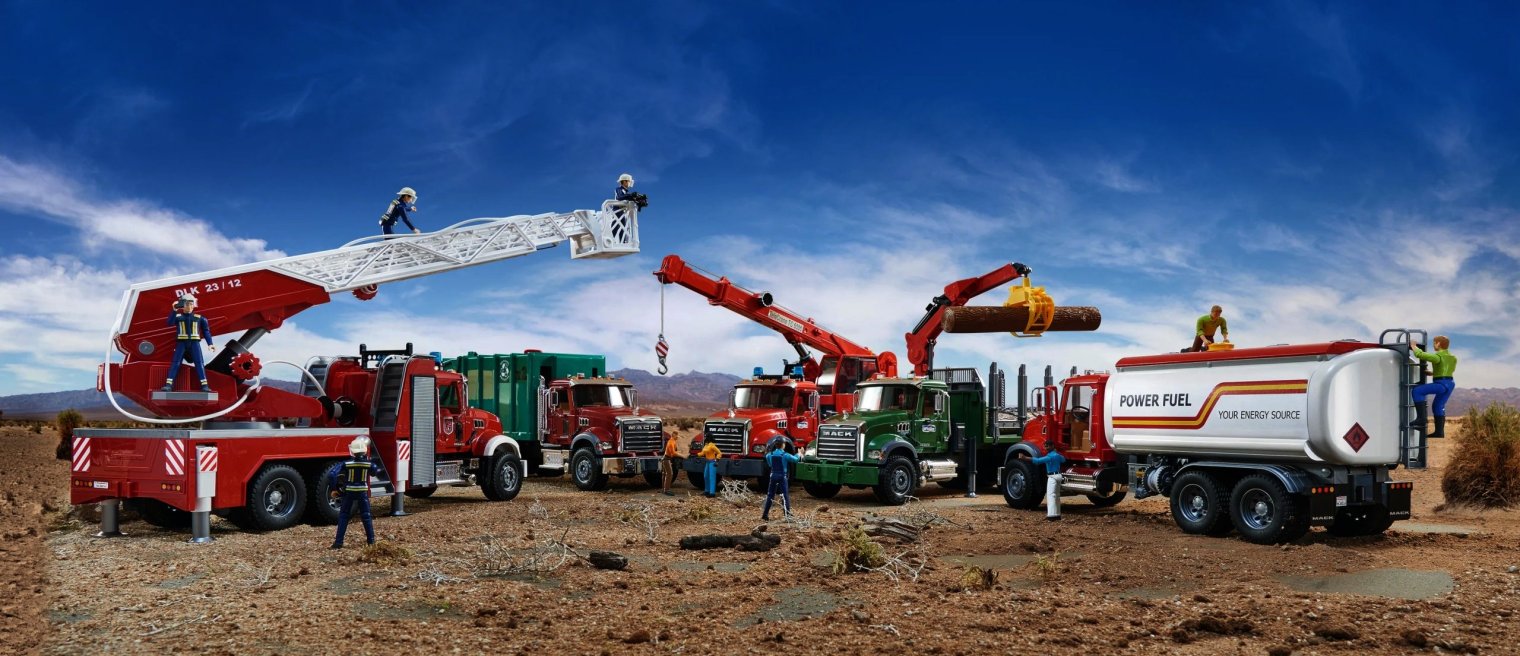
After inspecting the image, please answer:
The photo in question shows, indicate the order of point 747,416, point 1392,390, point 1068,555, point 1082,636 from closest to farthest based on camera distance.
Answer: point 1082,636 < point 1068,555 < point 1392,390 < point 747,416

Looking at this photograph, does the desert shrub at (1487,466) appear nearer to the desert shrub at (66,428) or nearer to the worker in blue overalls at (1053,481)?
the worker in blue overalls at (1053,481)

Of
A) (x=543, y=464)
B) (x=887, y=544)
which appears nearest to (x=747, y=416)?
(x=543, y=464)

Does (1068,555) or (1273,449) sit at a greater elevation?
(1273,449)

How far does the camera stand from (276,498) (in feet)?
52.3

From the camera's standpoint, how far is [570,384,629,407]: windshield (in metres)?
24.5

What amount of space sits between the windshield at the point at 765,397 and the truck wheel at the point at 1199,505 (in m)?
9.73

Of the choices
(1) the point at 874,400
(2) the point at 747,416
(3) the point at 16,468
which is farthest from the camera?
(3) the point at 16,468

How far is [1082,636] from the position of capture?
8836 mm

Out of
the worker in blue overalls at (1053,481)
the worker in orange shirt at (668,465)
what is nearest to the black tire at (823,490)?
the worker in orange shirt at (668,465)

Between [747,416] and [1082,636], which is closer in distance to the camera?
[1082,636]

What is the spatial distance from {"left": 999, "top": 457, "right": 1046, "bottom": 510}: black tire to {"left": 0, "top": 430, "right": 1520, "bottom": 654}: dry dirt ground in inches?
109

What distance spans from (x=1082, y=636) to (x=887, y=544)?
5215 millimetres

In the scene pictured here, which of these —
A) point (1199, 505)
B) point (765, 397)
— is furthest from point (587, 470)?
point (1199, 505)

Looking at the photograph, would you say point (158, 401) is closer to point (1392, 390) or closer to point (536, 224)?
point (536, 224)
